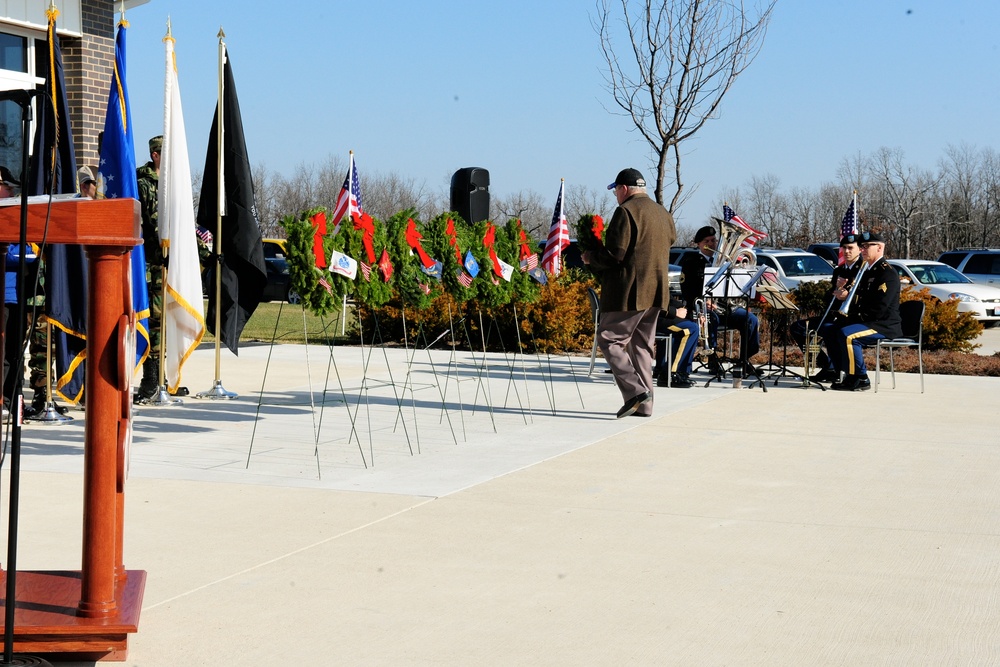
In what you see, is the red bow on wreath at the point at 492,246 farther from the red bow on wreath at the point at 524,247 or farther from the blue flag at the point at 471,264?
the red bow on wreath at the point at 524,247

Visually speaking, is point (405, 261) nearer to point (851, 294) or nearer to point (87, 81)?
point (851, 294)

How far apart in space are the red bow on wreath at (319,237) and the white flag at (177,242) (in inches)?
32.7

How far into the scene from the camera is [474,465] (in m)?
7.72

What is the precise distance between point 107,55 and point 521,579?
12.2 metres

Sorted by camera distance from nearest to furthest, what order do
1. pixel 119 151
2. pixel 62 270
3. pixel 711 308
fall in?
pixel 119 151 < pixel 62 270 < pixel 711 308

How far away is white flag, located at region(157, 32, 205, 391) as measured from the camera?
25.9 feet

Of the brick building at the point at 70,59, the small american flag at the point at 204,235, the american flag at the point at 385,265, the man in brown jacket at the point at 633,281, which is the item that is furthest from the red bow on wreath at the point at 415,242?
the brick building at the point at 70,59

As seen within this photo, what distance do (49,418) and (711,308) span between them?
7.44 meters

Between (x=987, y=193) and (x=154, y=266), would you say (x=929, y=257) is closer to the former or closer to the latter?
(x=987, y=193)

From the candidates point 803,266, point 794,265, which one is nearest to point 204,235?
point 794,265

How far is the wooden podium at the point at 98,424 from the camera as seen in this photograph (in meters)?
3.86

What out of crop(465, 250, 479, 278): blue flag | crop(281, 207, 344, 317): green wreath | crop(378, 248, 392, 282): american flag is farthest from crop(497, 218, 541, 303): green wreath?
crop(281, 207, 344, 317): green wreath

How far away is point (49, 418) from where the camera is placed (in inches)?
365

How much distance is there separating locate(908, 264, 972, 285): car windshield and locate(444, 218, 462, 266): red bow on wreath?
1876 cm
